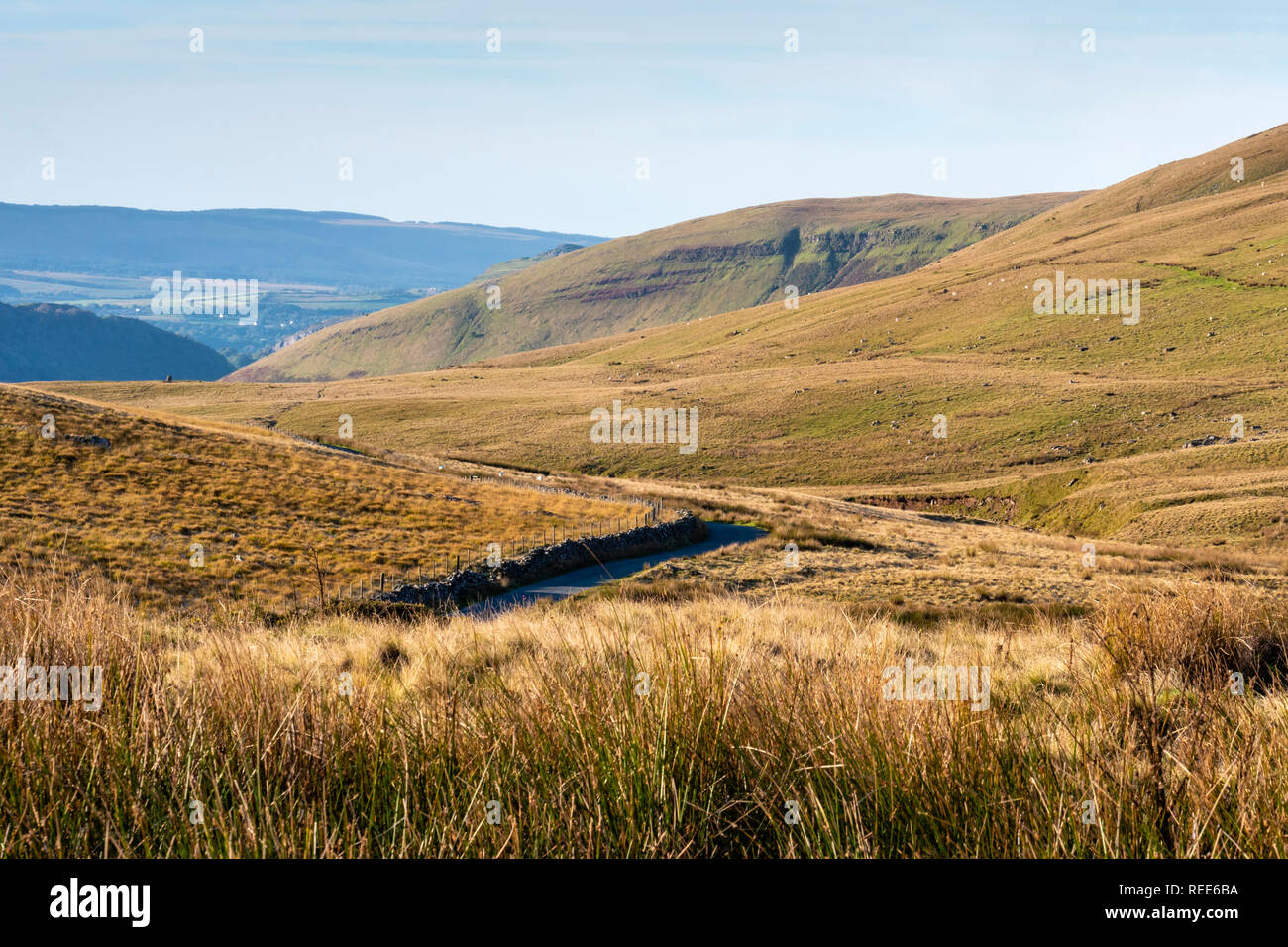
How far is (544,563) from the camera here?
97.1 ft

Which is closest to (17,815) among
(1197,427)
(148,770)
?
(148,770)

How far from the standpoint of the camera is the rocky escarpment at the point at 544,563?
2427cm

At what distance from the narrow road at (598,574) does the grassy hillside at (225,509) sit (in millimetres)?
3107
